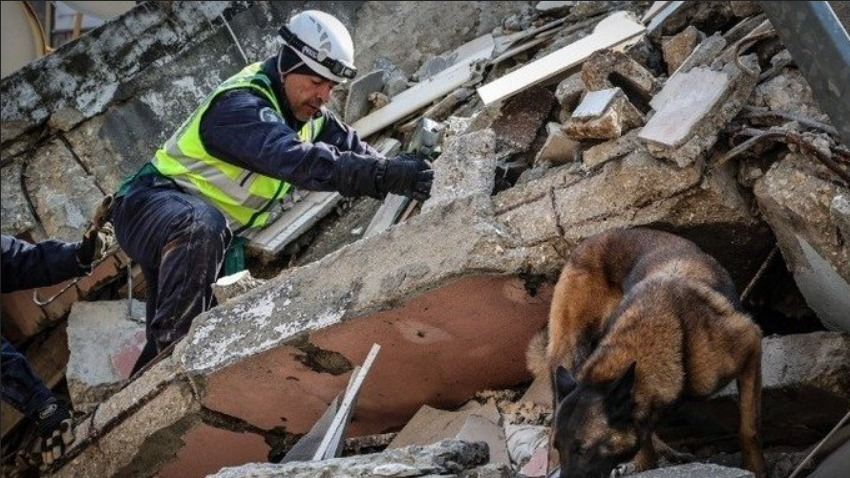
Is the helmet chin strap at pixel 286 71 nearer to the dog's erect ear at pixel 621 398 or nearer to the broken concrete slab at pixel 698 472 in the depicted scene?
the dog's erect ear at pixel 621 398

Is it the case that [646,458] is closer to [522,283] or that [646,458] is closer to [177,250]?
[522,283]

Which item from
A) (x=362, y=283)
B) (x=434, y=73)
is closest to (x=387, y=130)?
(x=434, y=73)

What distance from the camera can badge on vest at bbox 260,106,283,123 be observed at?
6.05 metres

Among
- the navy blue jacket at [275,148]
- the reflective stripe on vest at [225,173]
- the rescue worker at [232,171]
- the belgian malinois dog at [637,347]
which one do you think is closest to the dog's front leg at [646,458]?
the belgian malinois dog at [637,347]

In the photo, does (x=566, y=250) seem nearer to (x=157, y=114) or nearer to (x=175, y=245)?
(x=175, y=245)

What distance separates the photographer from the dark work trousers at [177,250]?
6152 millimetres

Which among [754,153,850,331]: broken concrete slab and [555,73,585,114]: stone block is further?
[555,73,585,114]: stone block

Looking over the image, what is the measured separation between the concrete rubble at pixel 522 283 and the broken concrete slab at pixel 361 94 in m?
1.93

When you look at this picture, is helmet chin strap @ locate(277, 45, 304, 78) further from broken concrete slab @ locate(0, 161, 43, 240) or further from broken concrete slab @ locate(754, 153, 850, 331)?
broken concrete slab @ locate(754, 153, 850, 331)

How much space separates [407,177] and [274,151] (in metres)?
0.72

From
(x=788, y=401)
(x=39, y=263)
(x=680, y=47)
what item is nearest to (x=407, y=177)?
(x=680, y=47)

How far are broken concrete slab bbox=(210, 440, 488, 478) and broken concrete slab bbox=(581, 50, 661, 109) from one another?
6.35ft

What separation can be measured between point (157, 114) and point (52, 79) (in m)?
0.73

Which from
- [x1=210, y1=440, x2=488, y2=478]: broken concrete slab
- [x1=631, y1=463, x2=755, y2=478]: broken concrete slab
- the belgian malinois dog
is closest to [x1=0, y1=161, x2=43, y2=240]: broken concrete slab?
[x1=210, y1=440, x2=488, y2=478]: broken concrete slab
